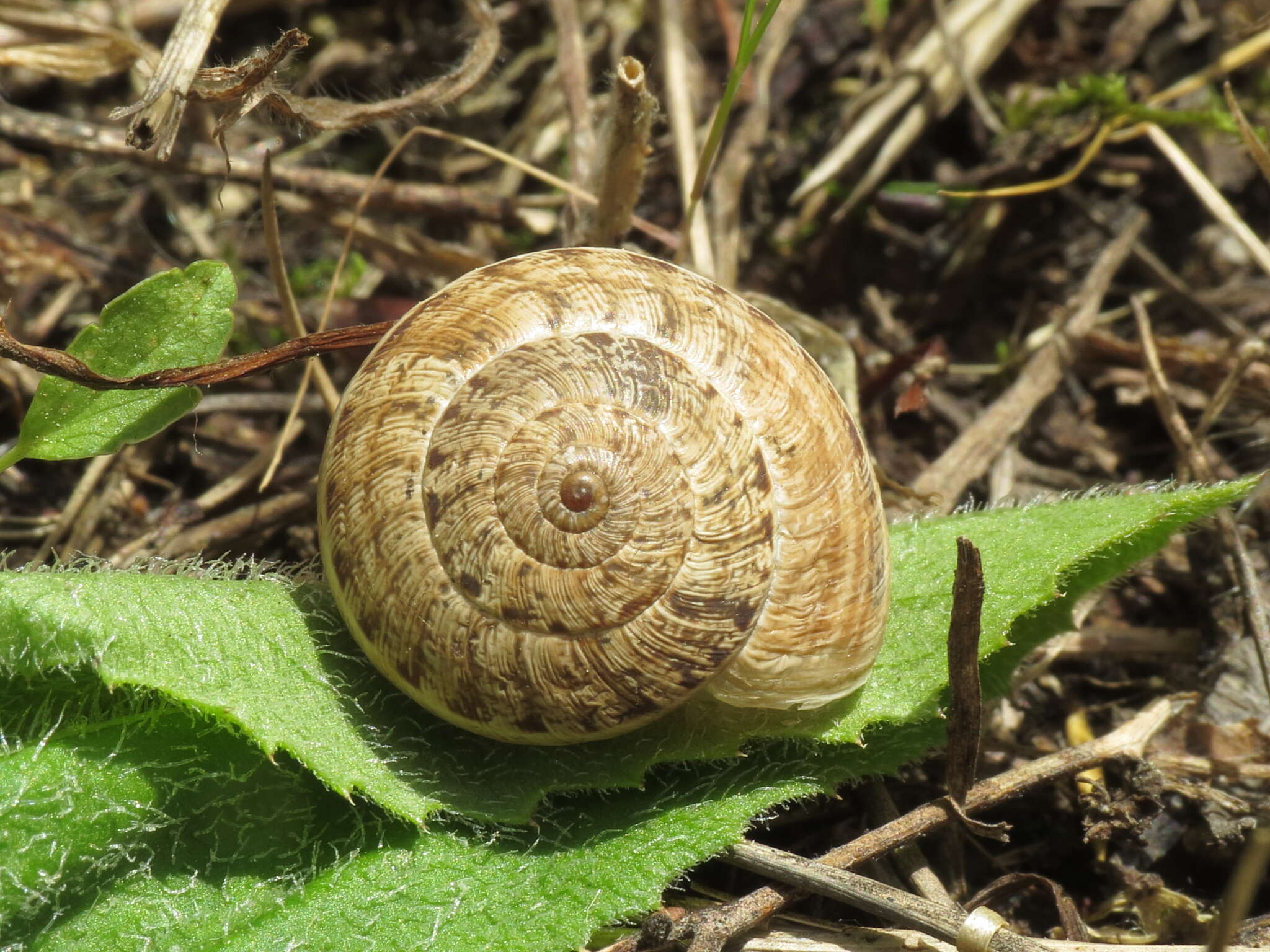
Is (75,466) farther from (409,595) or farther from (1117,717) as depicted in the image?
(1117,717)

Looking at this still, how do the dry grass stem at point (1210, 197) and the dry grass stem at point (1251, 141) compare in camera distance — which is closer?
the dry grass stem at point (1251, 141)

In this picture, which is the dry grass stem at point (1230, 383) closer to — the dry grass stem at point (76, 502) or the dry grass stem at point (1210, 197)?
the dry grass stem at point (1210, 197)

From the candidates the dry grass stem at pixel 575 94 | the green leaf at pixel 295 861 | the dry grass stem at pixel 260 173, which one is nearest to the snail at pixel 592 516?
the green leaf at pixel 295 861

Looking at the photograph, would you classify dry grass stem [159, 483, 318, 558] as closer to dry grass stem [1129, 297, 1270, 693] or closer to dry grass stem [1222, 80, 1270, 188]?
dry grass stem [1129, 297, 1270, 693]

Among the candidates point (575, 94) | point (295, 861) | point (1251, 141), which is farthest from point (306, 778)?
point (1251, 141)

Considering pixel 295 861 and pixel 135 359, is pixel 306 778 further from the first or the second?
pixel 135 359
